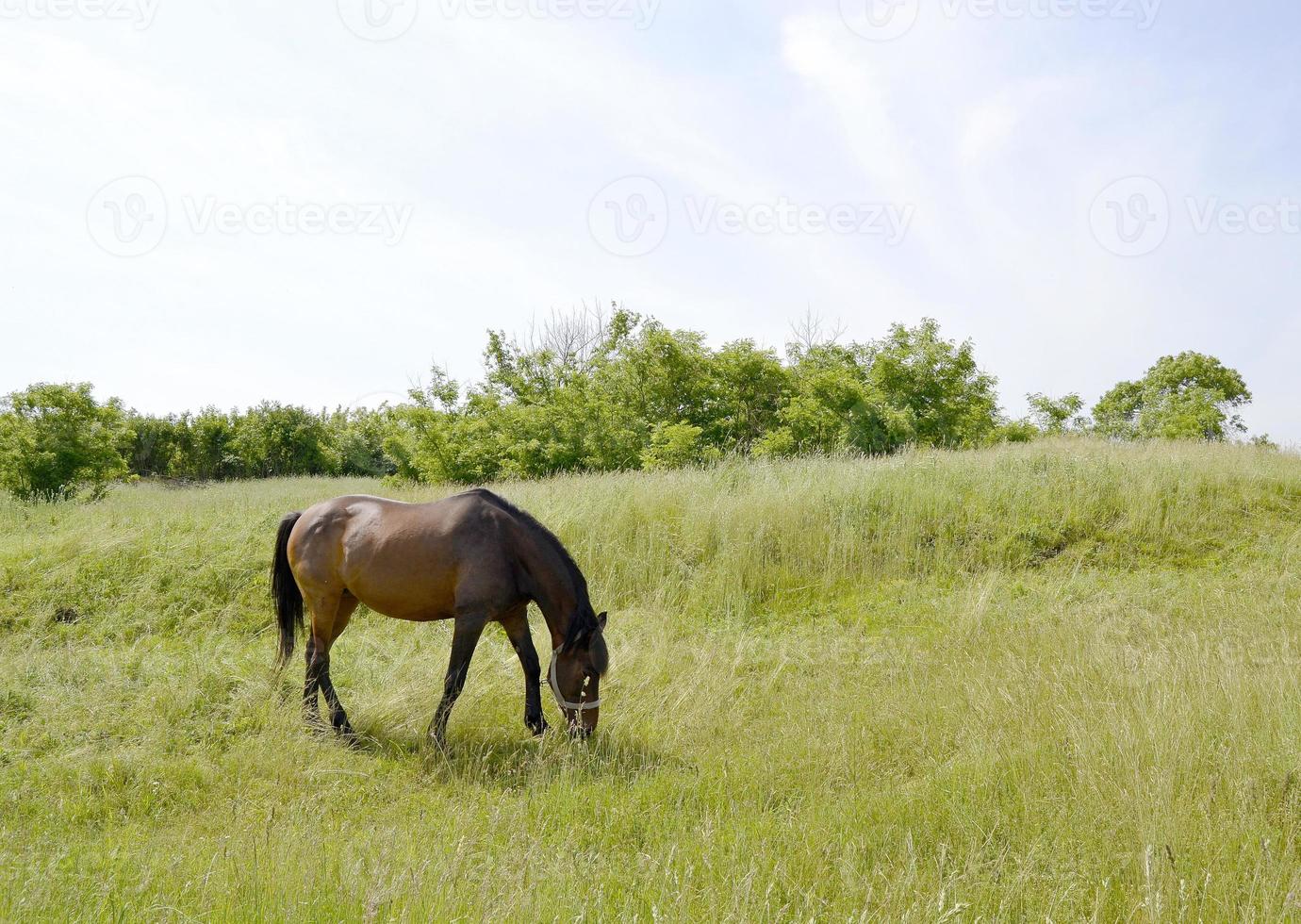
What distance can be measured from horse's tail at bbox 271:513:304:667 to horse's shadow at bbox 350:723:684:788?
3.42ft

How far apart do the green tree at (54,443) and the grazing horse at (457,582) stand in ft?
43.9

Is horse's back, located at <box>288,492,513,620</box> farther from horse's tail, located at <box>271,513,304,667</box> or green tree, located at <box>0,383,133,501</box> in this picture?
green tree, located at <box>0,383,133,501</box>

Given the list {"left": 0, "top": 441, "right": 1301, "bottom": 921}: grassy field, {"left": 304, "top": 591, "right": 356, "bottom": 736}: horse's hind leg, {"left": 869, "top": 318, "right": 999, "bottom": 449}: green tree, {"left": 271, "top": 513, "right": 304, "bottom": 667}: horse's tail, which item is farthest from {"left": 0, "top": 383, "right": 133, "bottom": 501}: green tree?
{"left": 869, "top": 318, "right": 999, "bottom": 449}: green tree

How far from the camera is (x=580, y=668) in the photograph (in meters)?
5.04

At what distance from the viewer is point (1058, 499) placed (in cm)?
1090

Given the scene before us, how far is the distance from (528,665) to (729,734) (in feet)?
4.88

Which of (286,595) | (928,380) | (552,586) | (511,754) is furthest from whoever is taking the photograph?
(928,380)

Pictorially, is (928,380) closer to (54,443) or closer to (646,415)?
(646,415)

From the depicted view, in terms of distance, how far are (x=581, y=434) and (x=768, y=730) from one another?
1432 centimetres

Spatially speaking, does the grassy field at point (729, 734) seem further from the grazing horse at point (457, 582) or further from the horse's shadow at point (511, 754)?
the grazing horse at point (457, 582)

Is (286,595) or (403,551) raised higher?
(403,551)

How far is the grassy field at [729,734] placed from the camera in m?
2.86

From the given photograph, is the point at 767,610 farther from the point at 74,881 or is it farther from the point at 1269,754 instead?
the point at 74,881

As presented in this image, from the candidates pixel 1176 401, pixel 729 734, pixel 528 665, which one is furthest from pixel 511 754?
pixel 1176 401
